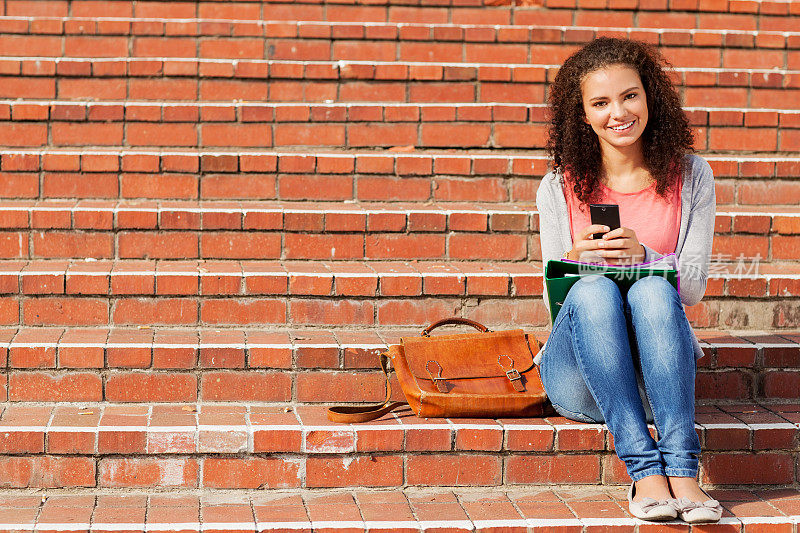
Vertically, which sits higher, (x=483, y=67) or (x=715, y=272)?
(x=483, y=67)

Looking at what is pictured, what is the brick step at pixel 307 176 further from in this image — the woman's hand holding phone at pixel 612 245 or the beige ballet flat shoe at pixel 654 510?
the beige ballet flat shoe at pixel 654 510

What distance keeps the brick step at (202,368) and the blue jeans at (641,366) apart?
0.84m

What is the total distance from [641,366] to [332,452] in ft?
3.42

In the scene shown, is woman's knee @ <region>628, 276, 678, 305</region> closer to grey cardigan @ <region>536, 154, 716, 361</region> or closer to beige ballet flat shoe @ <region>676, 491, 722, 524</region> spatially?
grey cardigan @ <region>536, 154, 716, 361</region>

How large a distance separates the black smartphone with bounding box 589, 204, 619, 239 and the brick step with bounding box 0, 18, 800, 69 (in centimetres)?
278

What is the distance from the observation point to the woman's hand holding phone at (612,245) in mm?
3236

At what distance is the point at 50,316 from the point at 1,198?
0.92 m

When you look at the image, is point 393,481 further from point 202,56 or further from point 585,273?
point 202,56

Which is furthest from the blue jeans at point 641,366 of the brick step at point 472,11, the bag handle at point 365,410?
the brick step at point 472,11

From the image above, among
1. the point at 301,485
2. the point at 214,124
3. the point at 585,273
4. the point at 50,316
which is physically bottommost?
the point at 301,485

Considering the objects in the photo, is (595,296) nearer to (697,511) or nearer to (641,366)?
(641,366)

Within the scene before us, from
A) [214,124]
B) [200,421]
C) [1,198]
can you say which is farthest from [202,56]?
[200,421]

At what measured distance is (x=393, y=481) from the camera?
343cm

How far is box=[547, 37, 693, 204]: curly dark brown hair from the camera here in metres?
3.46
